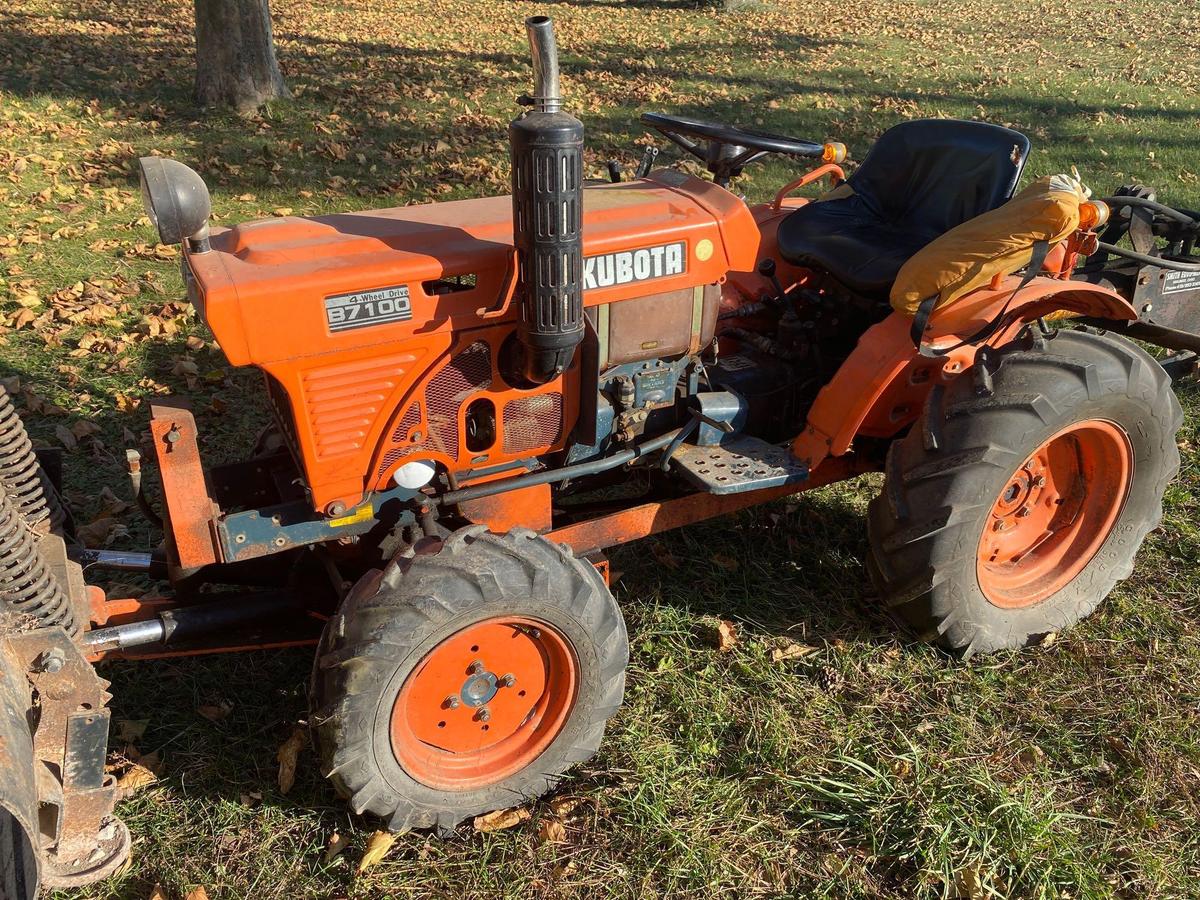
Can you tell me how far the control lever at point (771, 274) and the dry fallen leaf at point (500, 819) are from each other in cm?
192

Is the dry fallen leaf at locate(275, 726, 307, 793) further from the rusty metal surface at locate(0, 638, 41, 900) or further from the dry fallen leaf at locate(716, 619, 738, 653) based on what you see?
the dry fallen leaf at locate(716, 619, 738, 653)

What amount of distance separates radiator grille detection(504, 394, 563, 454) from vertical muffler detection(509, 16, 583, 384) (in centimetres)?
40

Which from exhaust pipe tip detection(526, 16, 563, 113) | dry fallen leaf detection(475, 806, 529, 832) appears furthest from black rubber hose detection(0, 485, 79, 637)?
exhaust pipe tip detection(526, 16, 563, 113)

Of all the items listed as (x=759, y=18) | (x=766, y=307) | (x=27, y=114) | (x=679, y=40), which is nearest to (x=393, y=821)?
(x=766, y=307)

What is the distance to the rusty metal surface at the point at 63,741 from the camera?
7.04ft

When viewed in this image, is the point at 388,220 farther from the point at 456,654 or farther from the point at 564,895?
the point at 564,895

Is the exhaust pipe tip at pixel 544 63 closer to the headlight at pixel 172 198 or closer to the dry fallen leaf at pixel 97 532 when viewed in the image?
the headlight at pixel 172 198

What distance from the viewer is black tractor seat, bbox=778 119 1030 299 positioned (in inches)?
Result: 130

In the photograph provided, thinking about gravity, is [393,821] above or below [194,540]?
below

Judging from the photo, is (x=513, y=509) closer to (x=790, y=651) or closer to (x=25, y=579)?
(x=790, y=651)

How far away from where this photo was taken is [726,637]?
325cm

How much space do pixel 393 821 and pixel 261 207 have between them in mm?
5326

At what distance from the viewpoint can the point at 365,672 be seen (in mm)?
2273

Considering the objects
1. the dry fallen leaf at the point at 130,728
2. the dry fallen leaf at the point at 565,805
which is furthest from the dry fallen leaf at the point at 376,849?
the dry fallen leaf at the point at 130,728
